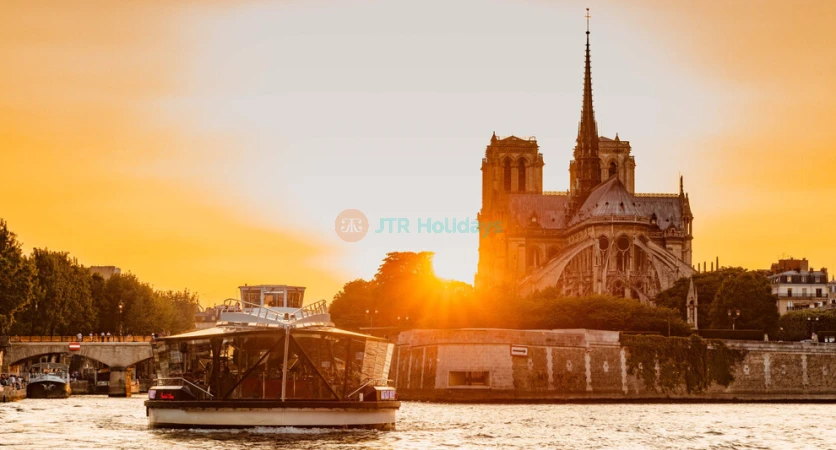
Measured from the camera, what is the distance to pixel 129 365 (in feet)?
332

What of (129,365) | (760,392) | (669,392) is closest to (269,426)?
(669,392)

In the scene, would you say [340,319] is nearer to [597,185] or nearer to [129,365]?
[129,365]

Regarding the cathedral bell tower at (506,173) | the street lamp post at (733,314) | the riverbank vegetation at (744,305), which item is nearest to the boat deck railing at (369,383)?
the street lamp post at (733,314)

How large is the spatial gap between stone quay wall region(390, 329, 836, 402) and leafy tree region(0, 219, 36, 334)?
84.8 ft

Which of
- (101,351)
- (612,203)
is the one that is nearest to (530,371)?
(101,351)

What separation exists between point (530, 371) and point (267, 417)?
3735 centimetres

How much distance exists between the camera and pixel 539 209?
169 meters

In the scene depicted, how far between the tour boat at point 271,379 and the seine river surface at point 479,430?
49cm

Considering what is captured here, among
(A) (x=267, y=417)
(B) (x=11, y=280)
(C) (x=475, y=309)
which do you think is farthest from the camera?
(C) (x=475, y=309)

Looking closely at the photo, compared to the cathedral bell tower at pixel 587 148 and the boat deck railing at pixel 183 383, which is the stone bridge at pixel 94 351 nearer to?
the boat deck railing at pixel 183 383

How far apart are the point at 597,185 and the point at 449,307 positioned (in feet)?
201

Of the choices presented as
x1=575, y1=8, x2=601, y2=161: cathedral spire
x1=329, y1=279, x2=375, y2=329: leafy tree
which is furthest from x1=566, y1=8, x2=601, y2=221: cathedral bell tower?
x1=329, y1=279, x2=375, y2=329: leafy tree

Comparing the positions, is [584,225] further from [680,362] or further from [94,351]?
[94,351]

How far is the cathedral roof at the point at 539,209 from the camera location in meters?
168
